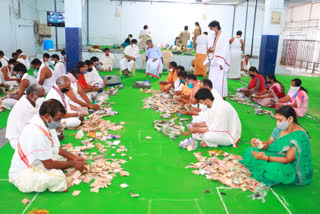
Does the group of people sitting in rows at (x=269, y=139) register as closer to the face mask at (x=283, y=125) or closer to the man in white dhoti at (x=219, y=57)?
the face mask at (x=283, y=125)

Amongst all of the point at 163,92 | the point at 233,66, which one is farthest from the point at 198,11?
the point at 163,92

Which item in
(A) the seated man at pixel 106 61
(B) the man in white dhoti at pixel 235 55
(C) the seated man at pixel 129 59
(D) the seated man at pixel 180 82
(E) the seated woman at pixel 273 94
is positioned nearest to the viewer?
(D) the seated man at pixel 180 82

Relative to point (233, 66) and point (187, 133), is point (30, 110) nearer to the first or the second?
point (187, 133)

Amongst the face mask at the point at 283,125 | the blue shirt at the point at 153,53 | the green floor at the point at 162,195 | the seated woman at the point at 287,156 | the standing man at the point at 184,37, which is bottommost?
the green floor at the point at 162,195

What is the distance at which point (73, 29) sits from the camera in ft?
30.7

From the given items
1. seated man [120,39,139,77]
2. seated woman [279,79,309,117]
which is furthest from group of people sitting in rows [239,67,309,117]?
seated man [120,39,139,77]

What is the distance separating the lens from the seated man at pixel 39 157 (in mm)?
3092

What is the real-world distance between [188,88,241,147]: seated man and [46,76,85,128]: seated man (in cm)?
228

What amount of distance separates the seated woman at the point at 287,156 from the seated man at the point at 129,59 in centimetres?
883

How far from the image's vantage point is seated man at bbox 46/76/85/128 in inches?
197

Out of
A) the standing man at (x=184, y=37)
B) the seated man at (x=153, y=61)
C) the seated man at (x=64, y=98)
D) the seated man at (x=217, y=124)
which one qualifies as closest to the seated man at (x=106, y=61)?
the seated man at (x=153, y=61)

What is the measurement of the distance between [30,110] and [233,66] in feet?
30.7

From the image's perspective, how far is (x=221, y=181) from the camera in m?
3.66

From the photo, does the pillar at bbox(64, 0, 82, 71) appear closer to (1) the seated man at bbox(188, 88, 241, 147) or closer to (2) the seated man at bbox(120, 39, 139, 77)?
(2) the seated man at bbox(120, 39, 139, 77)
